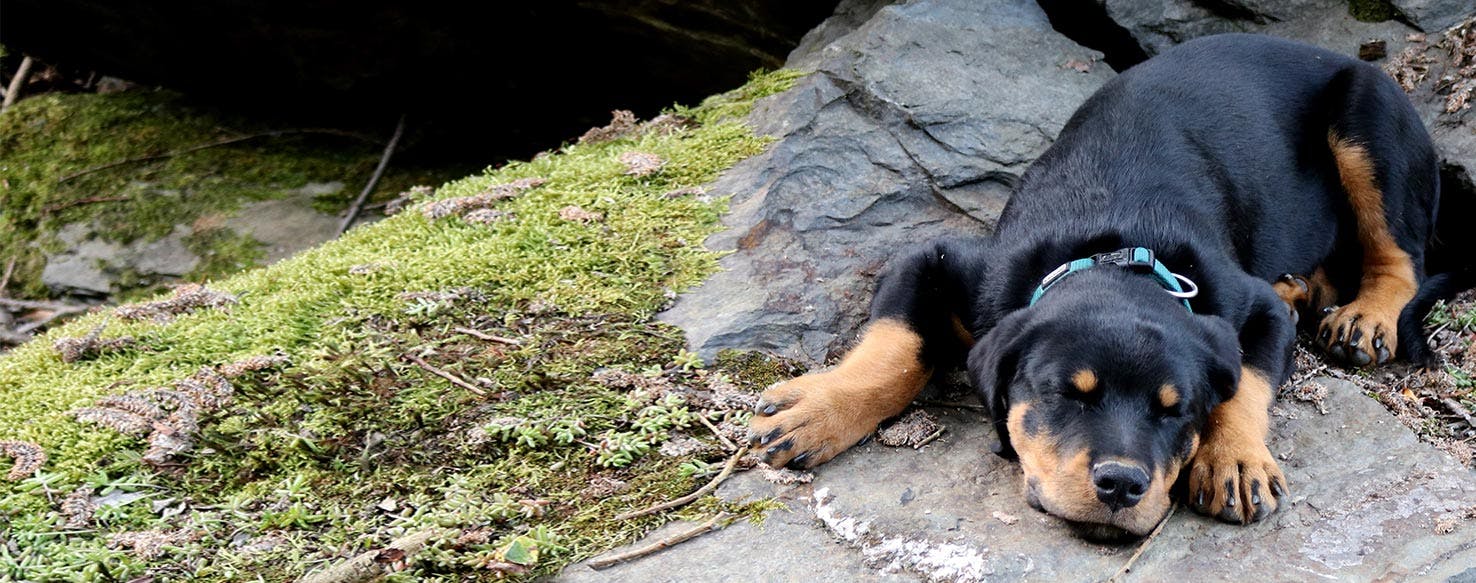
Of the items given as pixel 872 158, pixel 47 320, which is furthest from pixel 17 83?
pixel 872 158

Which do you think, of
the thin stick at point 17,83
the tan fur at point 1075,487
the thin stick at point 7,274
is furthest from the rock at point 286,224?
the tan fur at point 1075,487

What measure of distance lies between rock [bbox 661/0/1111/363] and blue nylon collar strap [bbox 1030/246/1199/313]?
896 millimetres

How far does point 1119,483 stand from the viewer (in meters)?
3.13

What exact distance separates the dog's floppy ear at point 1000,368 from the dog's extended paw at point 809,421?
38cm

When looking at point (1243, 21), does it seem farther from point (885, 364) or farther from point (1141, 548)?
point (1141, 548)

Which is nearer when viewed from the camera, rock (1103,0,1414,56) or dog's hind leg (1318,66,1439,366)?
dog's hind leg (1318,66,1439,366)

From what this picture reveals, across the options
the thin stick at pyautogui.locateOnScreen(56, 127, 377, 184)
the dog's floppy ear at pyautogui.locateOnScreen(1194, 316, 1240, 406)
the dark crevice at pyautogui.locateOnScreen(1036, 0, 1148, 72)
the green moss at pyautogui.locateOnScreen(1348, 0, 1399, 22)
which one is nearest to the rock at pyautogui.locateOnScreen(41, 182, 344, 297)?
the thin stick at pyautogui.locateOnScreen(56, 127, 377, 184)

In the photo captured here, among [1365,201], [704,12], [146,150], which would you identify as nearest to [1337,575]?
[1365,201]

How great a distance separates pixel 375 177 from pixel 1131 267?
5.93m

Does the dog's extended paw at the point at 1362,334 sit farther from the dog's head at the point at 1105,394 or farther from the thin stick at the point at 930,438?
the thin stick at the point at 930,438

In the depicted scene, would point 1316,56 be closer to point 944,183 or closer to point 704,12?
point 944,183

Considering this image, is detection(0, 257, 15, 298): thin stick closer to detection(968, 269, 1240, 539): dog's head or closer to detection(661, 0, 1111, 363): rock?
detection(661, 0, 1111, 363): rock

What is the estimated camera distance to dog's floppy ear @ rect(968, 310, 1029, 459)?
3584 mm

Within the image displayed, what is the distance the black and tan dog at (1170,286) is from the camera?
11.0 ft
